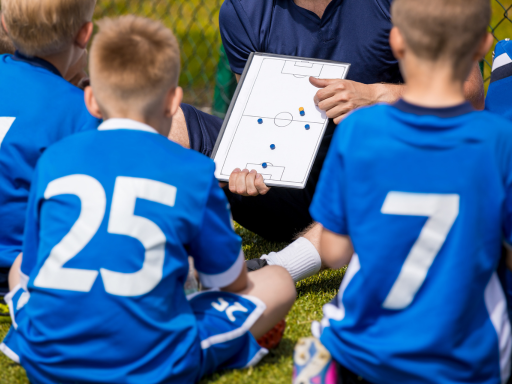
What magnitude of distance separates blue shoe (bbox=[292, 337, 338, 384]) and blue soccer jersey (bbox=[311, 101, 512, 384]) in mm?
78

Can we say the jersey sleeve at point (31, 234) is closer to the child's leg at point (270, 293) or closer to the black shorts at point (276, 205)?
the child's leg at point (270, 293)

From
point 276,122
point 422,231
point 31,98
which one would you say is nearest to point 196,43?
point 276,122

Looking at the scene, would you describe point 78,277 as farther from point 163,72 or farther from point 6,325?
point 6,325

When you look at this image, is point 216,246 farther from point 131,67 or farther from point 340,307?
point 131,67

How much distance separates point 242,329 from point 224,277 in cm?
13

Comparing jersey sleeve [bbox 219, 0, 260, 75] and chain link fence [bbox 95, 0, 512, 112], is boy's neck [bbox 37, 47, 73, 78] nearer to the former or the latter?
jersey sleeve [bbox 219, 0, 260, 75]

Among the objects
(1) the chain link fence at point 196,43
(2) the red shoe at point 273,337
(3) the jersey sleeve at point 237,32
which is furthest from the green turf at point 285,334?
(1) the chain link fence at point 196,43

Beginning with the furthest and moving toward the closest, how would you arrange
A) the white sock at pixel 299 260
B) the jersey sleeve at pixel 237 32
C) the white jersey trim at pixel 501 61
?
the jersey sleeve at pixel 237 32 → the white jersey trim at pixel 501 61 → the white sock at pixel 299 260

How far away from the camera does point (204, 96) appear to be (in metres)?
5.80

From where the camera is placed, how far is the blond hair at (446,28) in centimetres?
120

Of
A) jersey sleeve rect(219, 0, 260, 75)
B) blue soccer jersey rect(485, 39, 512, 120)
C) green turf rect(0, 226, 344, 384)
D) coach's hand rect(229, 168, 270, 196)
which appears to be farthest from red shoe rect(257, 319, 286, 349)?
jersey sleeve rect(219, 0, 260, 75)

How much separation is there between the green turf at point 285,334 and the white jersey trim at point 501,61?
96 cm

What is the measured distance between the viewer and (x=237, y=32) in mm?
2559

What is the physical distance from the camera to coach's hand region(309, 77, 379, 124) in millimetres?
2133
